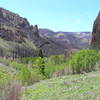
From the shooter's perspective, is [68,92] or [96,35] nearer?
[68,92]

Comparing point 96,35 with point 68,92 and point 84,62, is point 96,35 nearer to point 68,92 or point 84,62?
point 84,62

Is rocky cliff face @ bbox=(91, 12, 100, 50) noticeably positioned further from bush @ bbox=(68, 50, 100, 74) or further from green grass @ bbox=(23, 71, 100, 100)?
green grass @ bbox=(23, 71, 100, 100)

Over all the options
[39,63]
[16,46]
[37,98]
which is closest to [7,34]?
[16,46]

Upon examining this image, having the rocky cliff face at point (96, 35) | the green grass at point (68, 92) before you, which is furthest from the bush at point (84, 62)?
the rocky cliff face at point (96, 35)

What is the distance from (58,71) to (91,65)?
222 inches

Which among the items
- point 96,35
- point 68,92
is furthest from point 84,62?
point 96,35

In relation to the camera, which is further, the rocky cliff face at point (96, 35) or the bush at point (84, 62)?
the rocky cliff face at point (96, 35)

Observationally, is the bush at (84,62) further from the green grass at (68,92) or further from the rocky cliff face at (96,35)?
the rocky cliff face at (96,35)

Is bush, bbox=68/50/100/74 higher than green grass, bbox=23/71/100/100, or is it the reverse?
green grass, bbox=23/71/100/100

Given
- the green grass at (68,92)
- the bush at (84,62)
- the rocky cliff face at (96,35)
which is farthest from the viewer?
the rocky cliff face at (96,35)

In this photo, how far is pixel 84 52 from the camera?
42.1 m

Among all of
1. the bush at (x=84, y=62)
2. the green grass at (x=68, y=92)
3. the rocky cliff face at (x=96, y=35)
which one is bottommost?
the bush at (x=84, y=62)

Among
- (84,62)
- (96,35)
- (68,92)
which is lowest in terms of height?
(84,62)

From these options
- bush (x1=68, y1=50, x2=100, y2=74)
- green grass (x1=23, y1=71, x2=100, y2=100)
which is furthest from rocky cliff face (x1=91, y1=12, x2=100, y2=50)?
green grass (x1=23, y1=71, x2=100, y2=100)
